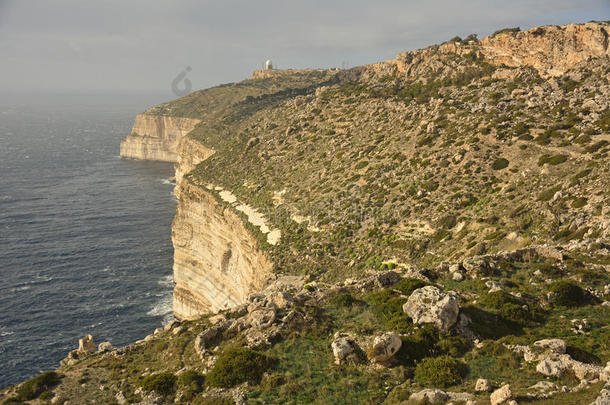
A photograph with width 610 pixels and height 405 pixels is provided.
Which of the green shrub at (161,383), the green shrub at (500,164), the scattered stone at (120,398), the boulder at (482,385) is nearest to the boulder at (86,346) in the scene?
the scattered stone at (120,398)

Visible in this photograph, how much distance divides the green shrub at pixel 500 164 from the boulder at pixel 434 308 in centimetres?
2975

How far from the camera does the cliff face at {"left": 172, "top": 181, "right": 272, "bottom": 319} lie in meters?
59.5

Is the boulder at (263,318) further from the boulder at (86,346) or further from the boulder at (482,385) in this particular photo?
the boulder at (86,346)

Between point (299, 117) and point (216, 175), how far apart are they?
20.6 metres

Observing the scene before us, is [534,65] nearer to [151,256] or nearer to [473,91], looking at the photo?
[473,91]

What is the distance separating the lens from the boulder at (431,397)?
1627 centimetres

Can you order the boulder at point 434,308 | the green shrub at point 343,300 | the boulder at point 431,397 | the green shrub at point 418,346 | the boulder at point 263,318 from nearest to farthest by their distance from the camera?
the boulder at point 431,397, the green shrub at point 418,346, the boulder at point 434,308, the boulder at point 263,318, the green shrub at point 343,300

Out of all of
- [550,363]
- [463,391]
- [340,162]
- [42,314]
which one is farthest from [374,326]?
[42,314]

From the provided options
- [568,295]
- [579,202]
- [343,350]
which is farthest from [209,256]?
[568,295]

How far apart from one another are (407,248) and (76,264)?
6678 centimetres

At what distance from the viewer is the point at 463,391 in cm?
1720

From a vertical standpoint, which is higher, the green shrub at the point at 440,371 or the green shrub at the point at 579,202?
the green shrub at the point at 579,202

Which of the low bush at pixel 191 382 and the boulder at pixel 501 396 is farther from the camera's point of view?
the low bush at pixel 191 382

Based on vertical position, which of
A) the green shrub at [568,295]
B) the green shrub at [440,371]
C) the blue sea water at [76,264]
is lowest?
the blue sea water at [76,264]
